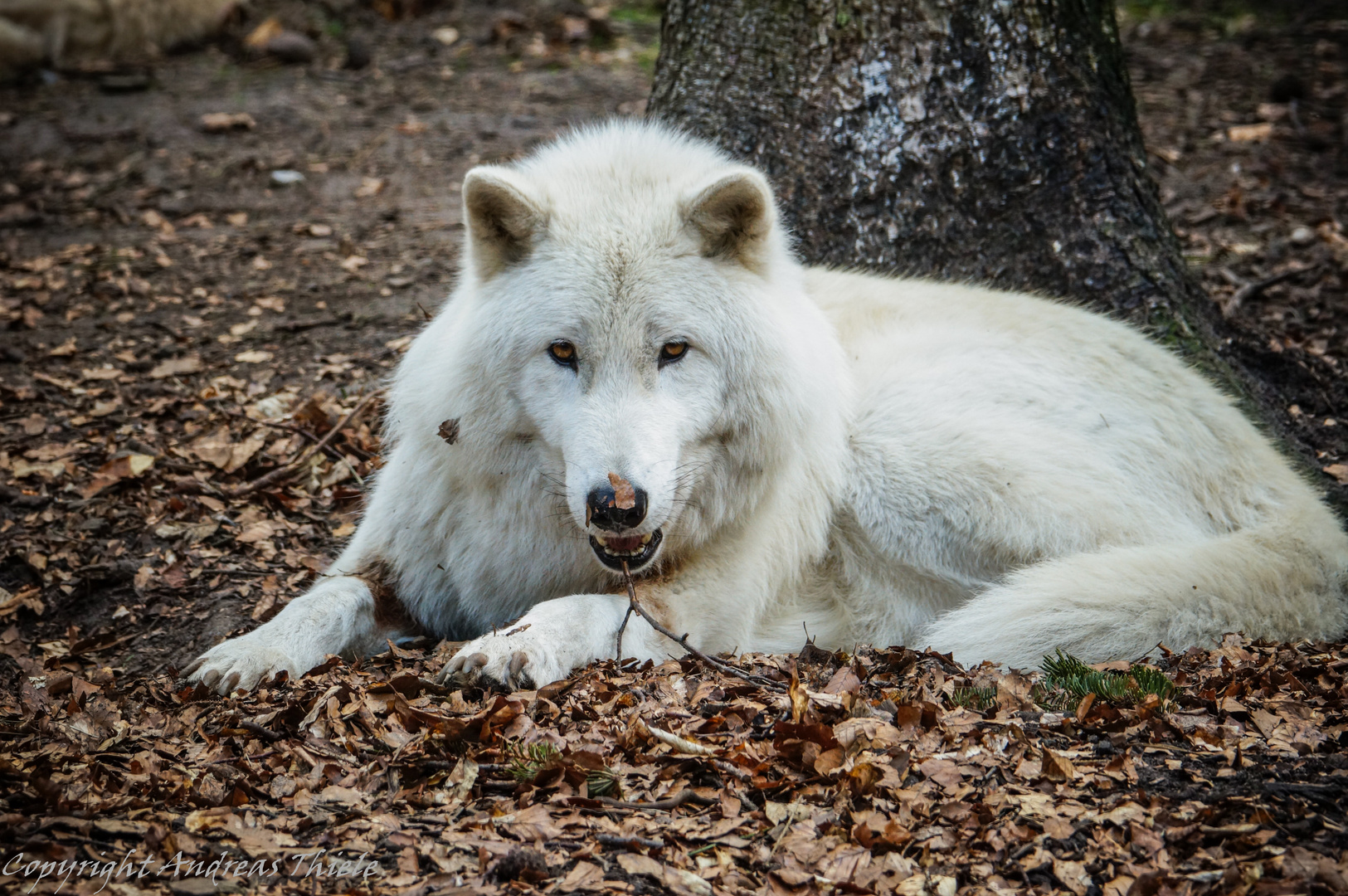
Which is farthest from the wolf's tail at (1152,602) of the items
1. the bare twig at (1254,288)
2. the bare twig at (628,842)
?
the bare twig at (1254,288)

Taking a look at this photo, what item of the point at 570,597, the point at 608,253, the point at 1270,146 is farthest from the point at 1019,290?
the point at 1270,146

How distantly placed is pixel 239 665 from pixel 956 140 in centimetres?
374

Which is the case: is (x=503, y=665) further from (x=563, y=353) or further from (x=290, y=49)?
(x=290, y=49)

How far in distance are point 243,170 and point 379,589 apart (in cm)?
537

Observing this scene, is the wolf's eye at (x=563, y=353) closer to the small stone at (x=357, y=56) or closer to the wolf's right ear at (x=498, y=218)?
the wolf's right ear at (x=498, y=218)

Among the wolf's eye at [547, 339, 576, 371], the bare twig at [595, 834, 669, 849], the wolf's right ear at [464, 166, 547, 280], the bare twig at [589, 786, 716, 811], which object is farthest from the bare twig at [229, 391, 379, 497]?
the bare twig at [595, 834, 669, 849]

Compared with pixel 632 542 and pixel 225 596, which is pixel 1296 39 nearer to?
pixel 632 542

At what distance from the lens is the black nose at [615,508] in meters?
2.90

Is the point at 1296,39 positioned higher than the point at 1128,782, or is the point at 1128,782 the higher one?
the point at 1296,39

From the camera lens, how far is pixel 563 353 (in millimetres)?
3232

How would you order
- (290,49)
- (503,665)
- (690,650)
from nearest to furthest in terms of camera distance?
(503,665)
(690,650)
(290,49)

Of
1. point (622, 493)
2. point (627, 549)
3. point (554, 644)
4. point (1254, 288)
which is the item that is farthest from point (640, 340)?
point (1254, 288)

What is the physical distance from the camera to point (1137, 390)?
13.6ft

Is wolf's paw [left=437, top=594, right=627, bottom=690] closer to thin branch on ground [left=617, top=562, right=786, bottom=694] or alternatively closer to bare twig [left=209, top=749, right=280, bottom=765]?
thin branch on ground [left=617, top=562, right=786, bottom=694]
